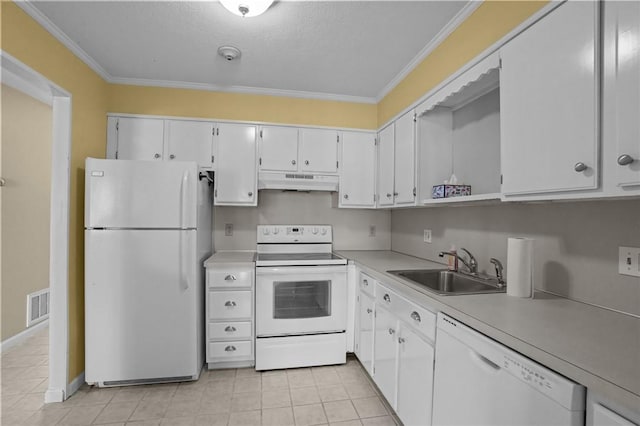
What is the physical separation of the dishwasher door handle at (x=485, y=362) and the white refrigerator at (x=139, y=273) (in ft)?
6.35

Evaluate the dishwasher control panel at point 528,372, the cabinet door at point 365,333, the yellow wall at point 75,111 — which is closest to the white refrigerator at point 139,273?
the yellow wall at point 75,111

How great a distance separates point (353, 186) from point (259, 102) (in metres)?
1.26

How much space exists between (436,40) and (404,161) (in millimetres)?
877

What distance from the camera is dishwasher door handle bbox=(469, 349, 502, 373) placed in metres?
1.05

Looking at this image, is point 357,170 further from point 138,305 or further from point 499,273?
point 138,305

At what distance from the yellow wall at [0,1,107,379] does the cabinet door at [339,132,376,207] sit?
2.19 metres

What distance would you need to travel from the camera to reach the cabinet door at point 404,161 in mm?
2309

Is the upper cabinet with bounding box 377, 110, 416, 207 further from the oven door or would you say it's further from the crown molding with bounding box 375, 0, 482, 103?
the oven door

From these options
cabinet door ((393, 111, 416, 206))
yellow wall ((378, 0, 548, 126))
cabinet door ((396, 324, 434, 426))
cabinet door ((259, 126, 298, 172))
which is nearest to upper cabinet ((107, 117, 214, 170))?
cabinet door ((259, 126, 298, 172))

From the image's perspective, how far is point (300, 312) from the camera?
101 inches

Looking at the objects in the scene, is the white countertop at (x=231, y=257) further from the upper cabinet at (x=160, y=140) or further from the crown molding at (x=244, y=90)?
the crown molding at (x=244, y=90)

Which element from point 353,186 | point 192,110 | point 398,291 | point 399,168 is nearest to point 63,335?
point 192,110

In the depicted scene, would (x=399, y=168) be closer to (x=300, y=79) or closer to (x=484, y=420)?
(x=300, y=79)

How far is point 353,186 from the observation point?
9.89 feet
